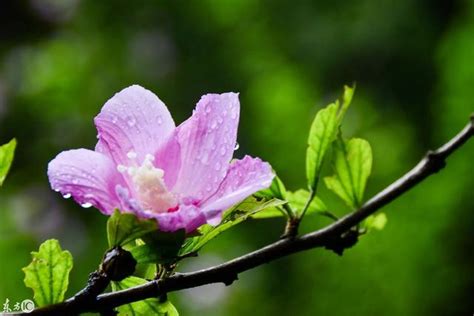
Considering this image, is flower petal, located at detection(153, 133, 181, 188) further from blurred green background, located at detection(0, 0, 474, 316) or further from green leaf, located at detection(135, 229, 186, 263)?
blurred green background, located at detection(0, 0, 474, 316)

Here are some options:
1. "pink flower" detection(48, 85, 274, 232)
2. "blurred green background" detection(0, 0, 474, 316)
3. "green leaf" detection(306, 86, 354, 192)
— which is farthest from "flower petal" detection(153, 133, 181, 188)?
"blurred green background" detection(0, 0, 474, 316)

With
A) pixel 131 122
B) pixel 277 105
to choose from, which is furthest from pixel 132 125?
pixel 277 105

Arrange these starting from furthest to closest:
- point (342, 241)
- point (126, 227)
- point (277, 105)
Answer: point (277, 105) → point (342, 241) → point (126, 227)

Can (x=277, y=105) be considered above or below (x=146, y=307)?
below

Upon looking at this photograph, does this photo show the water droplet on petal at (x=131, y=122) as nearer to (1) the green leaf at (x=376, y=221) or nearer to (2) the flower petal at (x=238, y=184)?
(2) the flower petal at (x=238, y=184)

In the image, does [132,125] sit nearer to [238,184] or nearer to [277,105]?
[238,184]

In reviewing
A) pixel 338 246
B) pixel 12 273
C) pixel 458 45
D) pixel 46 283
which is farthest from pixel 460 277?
pixel 46 283
